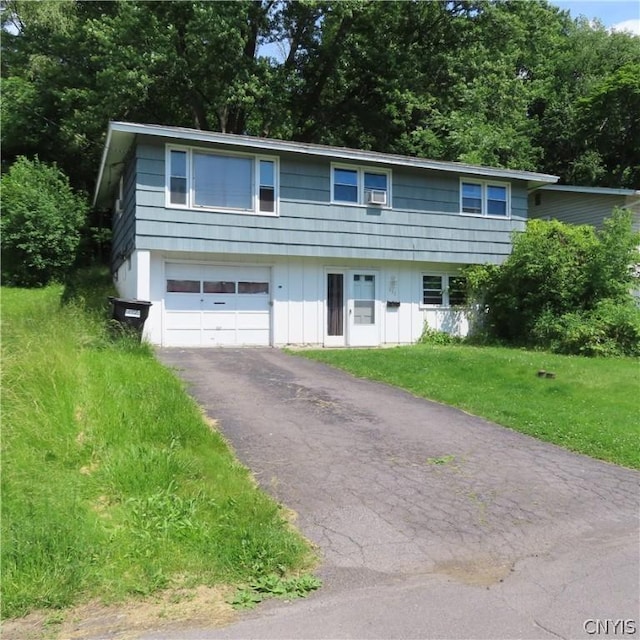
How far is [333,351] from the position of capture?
1469 cm

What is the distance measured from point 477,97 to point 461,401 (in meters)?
20.6

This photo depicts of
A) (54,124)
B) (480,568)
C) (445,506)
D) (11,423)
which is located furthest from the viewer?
(54,124)

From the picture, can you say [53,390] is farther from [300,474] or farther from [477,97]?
[477,97]

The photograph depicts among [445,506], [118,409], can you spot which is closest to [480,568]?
[445,506]

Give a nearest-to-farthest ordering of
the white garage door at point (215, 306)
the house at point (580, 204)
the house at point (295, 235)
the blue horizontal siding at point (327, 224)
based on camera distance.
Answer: the blue horizontal siding at point (327, 224), the house at point (295, 235), the white garage door at point (215, 306), the house at point (580, 204)

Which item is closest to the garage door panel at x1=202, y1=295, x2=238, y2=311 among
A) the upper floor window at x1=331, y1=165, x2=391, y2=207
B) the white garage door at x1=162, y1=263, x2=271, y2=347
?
the white garage door at x1=162, y1=263, x2=271, y2=347

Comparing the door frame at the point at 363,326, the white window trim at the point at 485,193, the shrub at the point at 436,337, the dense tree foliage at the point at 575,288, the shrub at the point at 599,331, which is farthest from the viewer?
the white window trim at the point at 485,193

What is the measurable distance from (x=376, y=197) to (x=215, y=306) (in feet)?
17.9

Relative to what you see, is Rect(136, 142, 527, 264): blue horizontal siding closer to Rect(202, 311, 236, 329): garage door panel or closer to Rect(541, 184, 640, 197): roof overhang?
Rect(202, 311, 236, 329): garage door panel

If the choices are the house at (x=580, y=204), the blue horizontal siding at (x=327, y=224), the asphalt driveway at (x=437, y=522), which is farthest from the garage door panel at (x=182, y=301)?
the house at (x=580, y=204)

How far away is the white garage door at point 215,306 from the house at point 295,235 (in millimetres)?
27

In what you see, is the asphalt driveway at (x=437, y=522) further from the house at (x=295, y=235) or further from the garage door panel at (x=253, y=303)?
the garage door panel at (x=253, y=303)

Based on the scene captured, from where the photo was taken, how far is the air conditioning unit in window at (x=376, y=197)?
16.6 meters

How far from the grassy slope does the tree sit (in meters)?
15.4
